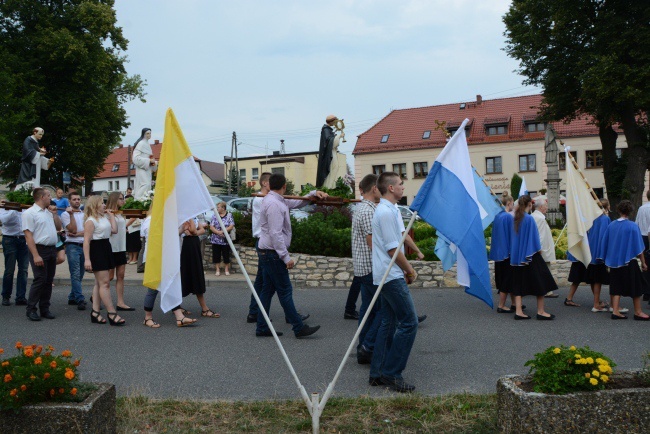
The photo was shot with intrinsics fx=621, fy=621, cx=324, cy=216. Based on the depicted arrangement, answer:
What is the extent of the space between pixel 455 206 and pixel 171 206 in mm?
2448

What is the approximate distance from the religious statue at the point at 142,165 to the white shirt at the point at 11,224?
115 inches

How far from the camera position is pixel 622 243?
9.40 metres

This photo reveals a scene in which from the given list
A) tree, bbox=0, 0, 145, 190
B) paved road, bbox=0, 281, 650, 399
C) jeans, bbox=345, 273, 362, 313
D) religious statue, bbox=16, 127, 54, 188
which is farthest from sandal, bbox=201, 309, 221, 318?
tree, bbox=0, 0, 145, 190

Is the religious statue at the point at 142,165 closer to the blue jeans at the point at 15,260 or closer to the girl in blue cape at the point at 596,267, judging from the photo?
the blue jeans at the point at 15,260

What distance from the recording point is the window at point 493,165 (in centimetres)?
5497

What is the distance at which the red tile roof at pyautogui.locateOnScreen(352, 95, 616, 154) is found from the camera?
2126 inches

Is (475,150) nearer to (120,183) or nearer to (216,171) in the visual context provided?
(216,171)

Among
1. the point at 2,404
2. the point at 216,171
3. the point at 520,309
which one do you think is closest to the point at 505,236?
the point at 520,309

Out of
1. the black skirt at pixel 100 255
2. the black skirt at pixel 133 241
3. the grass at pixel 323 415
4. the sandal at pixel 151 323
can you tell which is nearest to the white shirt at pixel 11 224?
the black skirt at pixel 100 255

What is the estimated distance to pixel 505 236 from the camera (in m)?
9.80

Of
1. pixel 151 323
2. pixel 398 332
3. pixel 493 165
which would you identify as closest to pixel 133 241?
pixel 151 323

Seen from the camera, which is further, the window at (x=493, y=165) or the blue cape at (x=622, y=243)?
the window at (x=493, y=165)

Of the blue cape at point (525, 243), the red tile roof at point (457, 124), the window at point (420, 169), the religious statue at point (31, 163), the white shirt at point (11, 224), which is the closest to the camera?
the blue cape at point (525, 243)

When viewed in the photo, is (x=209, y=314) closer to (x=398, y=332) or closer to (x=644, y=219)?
(x=398, y=332)
